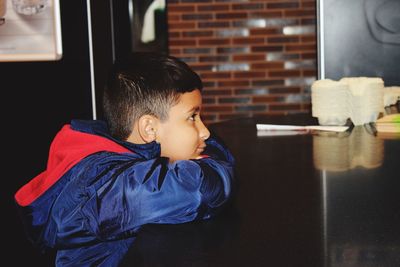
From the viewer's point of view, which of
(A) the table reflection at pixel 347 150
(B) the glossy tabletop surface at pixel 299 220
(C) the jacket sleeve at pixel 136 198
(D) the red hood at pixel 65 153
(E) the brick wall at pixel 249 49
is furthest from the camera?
(E) the brick wall at pixel 249 49

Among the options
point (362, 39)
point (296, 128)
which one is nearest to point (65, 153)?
point (296, 128)

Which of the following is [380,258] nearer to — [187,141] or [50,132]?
[187,141]

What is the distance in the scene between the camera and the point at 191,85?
3.49ft

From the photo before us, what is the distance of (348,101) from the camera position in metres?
1.86

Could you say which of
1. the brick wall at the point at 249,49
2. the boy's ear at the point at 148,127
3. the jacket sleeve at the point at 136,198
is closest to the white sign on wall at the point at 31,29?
the boy's ear at the point at 148,127

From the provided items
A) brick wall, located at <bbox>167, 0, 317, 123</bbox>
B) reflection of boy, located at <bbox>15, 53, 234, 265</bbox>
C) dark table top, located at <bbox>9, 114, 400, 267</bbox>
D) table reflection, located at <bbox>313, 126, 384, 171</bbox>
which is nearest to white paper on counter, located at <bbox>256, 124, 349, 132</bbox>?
table reflection, located at <bbox>313, 126, 384, 171</bbox>

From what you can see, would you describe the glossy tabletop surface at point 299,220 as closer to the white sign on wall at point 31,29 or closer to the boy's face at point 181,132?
the boy's face at point 181,132

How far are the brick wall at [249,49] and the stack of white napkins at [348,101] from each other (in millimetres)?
2394

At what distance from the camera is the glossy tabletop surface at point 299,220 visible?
2.22 ft

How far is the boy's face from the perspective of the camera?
1.06 meters

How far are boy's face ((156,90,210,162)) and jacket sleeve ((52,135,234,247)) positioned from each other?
5.9 inches

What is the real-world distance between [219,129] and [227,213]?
1043 millimetres

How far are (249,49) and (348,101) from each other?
7.99ft

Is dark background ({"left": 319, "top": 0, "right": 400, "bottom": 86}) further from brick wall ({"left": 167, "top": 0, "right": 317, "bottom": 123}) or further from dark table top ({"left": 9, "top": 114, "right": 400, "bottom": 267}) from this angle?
brick wall ({"left": 167, "top": 0, "right": 317, "bottom": 123})
